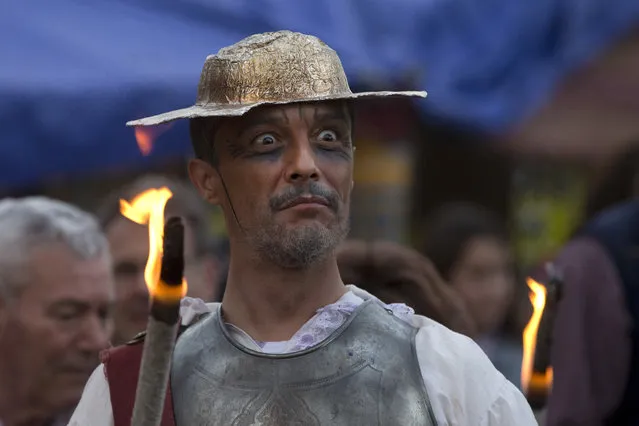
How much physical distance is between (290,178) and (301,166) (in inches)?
1.5

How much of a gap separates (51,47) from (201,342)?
441 centimetres

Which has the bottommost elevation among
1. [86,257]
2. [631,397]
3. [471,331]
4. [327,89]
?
[631,397]

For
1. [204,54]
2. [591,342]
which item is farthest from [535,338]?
[204,54]

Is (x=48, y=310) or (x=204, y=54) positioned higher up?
(x=204, y=54)

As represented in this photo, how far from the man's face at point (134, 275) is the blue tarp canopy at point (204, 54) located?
1.28 m

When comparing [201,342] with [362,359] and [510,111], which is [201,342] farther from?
[510,111]

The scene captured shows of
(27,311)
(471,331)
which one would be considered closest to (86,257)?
(27,311)

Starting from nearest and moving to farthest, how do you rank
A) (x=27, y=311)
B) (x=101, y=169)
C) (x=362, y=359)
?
(x=362, y=359), (x=27, y=311), (x=101, y=169)

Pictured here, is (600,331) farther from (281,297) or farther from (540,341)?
(281,297)

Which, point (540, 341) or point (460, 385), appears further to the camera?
point (540, 341)

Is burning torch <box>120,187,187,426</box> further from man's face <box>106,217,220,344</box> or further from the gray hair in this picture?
man's face <box>106,217,220,344</box>

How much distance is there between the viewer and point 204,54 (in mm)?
7809

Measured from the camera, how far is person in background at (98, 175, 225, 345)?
18.7 ft

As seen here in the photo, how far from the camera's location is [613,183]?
601 cm
